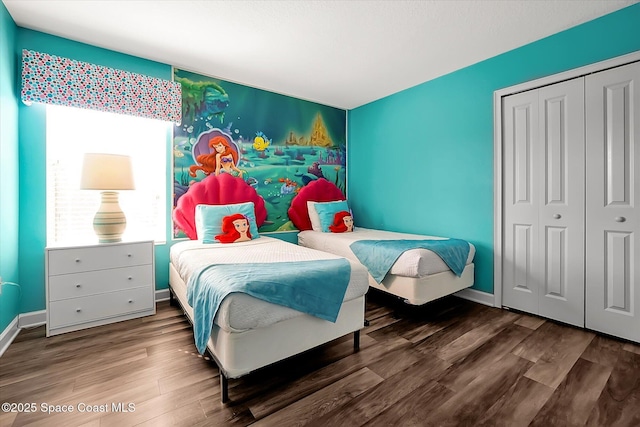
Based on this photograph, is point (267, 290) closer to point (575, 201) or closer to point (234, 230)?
point (234, 230)

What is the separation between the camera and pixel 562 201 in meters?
2.49

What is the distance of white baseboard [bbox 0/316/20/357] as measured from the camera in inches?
79.5

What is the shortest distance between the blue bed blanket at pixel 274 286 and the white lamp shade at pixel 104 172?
1.20 meters

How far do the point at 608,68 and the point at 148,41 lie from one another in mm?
3814

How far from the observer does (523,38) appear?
2.56m

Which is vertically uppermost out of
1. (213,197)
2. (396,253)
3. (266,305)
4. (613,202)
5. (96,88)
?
(96,88)

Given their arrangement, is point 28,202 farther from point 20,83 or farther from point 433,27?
point 433,27

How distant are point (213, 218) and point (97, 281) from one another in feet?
3.53

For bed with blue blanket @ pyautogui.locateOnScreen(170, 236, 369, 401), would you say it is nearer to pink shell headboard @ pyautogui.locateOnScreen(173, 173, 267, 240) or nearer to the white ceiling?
pink shell headboard @ pyautogui.locateOnScreen(173, 173, 267, 240)

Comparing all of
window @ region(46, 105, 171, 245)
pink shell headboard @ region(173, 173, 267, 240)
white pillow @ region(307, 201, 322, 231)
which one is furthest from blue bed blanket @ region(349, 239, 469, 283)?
window @ region(46, 105, 171, 245)

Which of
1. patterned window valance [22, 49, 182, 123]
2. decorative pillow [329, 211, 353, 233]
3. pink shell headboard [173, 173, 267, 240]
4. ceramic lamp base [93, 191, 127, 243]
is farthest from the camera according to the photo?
decorative pillow [329, 211, 353, 233]

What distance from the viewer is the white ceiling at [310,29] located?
212cm

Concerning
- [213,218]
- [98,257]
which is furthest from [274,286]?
[98,257]

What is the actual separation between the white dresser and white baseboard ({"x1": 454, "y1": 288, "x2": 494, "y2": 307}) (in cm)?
314
